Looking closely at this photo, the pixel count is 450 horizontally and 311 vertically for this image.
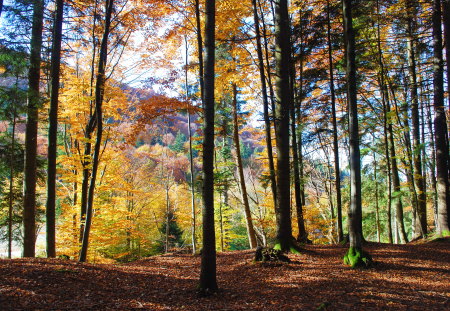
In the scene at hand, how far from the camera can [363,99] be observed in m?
13.0

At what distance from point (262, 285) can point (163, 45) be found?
981 cm

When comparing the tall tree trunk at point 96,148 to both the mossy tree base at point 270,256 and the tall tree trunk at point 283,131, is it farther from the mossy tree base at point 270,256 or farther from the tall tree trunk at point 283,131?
the tall tree trunk at point 283,131

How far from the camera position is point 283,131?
784 centimetres

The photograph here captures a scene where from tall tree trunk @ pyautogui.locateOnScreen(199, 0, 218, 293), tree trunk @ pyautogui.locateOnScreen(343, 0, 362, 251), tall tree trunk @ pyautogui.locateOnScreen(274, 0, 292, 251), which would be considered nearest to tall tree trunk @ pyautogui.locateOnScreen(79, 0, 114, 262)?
tall tree trunk @ pyautogui.locateOnScreen(199, 0, 218, 293)

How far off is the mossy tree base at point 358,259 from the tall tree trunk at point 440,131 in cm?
488

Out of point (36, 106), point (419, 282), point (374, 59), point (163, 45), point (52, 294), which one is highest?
point (163, 45)

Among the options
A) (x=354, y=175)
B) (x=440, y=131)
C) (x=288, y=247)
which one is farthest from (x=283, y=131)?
(x=440, y=131)

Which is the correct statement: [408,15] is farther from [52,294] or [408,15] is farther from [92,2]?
[52,294]

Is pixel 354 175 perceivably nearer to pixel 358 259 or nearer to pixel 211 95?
pixel 358 259

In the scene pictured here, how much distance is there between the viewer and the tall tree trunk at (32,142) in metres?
7.86

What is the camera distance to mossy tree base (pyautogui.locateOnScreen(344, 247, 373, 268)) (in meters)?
6.42

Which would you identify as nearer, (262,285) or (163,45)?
(262,285)

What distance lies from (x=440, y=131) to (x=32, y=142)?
515 inches

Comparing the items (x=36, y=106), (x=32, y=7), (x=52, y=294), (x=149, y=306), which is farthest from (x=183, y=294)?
(x=32, y=7)
